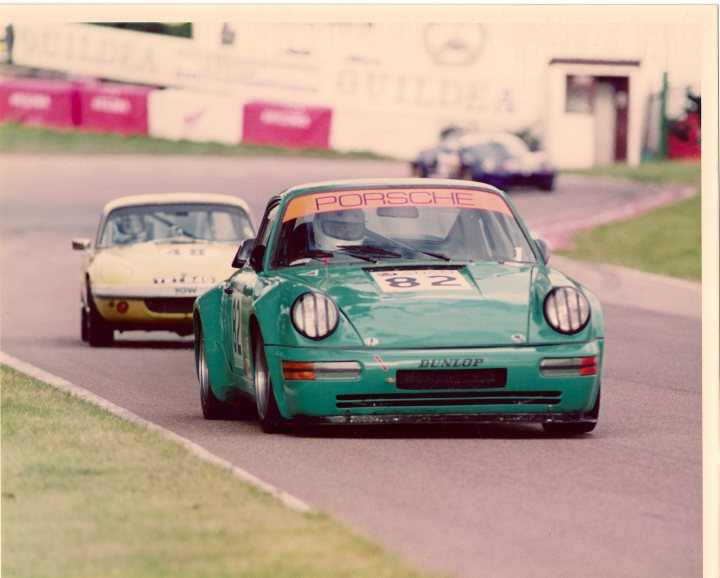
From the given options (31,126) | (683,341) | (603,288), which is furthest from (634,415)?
(31,126)

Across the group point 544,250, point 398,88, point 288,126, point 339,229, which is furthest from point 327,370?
point 288,126

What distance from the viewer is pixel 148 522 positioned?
6.61 metres

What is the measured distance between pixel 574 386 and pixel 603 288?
40.7ft

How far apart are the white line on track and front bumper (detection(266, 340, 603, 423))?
602 mm

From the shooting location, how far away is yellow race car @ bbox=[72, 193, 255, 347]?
49.0 ft

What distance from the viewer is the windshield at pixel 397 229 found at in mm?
9523

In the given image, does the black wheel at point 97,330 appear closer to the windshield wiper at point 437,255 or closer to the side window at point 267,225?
the side window at point 267,225

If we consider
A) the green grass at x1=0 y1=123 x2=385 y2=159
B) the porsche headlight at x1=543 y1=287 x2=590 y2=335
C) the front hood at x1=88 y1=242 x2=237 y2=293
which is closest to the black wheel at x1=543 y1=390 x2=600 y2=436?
the porsche headlight at x1=543 y1=287 x2=590 y2=335

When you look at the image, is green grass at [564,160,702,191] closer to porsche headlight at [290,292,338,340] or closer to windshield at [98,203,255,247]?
windshield at [98,203,255,247]

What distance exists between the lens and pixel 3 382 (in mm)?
11219

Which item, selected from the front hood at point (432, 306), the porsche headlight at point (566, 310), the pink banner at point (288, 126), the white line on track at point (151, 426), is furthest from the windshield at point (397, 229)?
the pink banner at point (288, 126)

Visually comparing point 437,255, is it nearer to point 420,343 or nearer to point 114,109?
point 420,343

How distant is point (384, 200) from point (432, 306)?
1145mm

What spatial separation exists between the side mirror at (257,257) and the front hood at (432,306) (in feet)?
2.34
